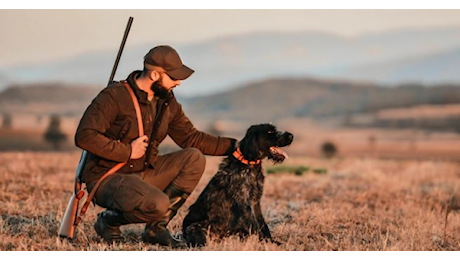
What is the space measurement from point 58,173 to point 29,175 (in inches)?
42.1

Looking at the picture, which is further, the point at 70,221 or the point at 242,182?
the point at 242,182

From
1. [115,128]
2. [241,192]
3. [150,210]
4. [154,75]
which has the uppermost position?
[154,75]

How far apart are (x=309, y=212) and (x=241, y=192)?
213 centimetres

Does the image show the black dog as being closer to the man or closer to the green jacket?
the man

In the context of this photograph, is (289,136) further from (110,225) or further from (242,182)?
(110,225)

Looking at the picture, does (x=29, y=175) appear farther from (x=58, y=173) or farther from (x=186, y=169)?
(x=186, y=169)

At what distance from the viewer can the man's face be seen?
6574 mm

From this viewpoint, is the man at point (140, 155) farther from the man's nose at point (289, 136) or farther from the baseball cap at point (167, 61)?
the man's nose at point (289, 136)

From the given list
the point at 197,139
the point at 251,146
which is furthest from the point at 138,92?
the point at 251,146

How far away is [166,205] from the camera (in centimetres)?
654

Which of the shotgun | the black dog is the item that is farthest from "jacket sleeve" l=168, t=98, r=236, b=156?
the shotgun

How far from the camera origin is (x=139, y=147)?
21.2 ft

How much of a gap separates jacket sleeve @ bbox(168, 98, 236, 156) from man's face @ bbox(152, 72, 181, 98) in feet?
1.80
